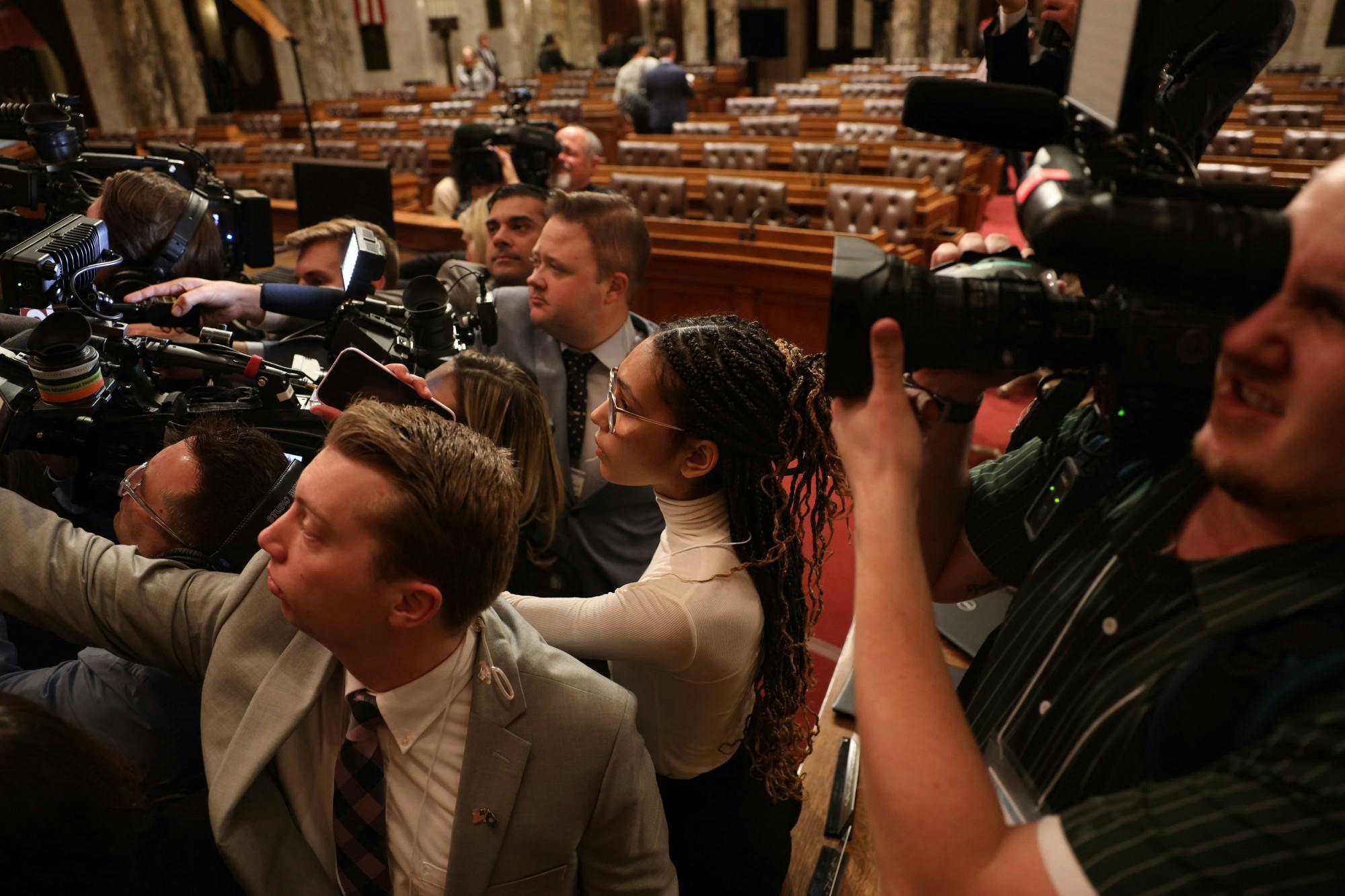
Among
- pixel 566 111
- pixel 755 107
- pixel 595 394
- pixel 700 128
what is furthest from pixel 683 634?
pixel 566 111

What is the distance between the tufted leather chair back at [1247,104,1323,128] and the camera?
7.73 metres

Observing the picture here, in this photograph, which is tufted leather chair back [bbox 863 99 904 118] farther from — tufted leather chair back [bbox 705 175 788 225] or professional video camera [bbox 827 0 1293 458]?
professional video camera [bbox 827 0 1293 458]

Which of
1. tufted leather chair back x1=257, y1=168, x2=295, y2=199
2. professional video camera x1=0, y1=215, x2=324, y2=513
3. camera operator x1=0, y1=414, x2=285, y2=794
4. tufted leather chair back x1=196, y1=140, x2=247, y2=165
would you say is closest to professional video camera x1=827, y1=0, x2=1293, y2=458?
camera operator x1=0, y1=414, x2=285, y2=794

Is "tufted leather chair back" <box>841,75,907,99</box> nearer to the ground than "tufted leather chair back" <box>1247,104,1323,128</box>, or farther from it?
farther from it

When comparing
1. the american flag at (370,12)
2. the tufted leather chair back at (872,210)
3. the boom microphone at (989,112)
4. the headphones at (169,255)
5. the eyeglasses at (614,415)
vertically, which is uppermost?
the american flag at (370,12)

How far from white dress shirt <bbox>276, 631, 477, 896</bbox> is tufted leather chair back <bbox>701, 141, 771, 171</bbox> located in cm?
674

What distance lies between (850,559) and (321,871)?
2.43 meters

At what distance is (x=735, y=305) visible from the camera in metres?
4.84

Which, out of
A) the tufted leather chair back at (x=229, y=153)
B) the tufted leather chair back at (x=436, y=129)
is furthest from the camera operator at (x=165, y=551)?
the tufted leather chair back at (x=229, y=153)

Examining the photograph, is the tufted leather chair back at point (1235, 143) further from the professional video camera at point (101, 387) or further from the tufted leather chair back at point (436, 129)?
the tufted leather chair back at point (436, 129)

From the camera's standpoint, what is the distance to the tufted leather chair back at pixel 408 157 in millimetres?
8477

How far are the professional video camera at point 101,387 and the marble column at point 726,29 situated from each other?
1794cm

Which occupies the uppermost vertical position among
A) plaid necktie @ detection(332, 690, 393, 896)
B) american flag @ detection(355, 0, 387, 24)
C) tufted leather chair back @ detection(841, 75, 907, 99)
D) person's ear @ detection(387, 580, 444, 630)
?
american flag @ detection(355, 0, 387, 24)

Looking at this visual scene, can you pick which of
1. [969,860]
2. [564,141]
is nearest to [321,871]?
[969,860]
